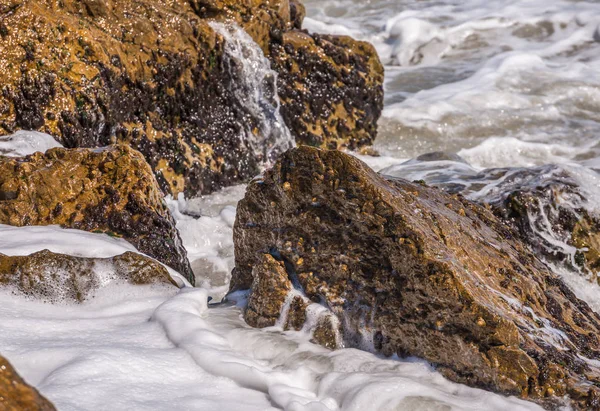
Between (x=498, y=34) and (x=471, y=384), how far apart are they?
1148cm

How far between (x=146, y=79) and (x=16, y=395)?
171 inches

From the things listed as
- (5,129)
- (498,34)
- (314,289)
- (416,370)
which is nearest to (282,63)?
(5,129)

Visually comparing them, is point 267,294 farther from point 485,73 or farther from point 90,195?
point 485,73

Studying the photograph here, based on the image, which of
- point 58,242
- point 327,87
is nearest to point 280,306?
point 58,242

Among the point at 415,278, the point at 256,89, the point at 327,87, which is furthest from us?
the point at 327,87

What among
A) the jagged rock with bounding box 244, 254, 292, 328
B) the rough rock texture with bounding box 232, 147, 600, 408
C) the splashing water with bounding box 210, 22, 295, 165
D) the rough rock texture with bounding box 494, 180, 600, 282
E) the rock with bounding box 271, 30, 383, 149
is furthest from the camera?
the rock with bounding box 271, 30, 383, 149

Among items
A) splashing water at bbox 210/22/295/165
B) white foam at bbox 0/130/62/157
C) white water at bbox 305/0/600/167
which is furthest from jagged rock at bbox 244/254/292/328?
white water at bbox 305/0/600/167

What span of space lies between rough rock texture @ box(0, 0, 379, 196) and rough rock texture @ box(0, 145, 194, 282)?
109cm

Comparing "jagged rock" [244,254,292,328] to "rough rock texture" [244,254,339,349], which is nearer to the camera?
"rough rock texture" [244,254,339,349]

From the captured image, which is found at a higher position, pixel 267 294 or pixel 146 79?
pixel 146 79

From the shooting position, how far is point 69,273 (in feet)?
11.5

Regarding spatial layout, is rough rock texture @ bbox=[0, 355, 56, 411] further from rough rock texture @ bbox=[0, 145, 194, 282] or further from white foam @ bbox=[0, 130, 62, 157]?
white foam @ bbox=[0, 130, 62, 157]

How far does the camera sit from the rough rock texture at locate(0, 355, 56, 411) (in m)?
1.71

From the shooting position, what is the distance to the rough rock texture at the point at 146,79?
5.15m
